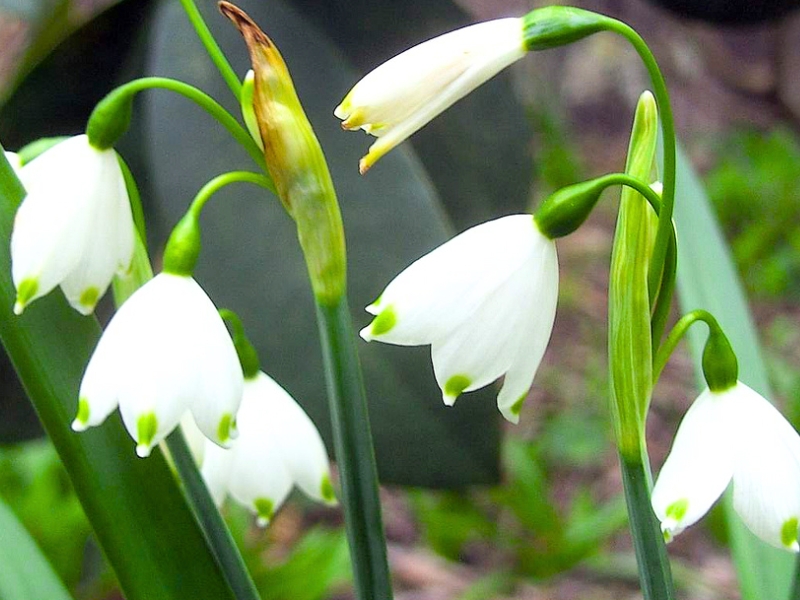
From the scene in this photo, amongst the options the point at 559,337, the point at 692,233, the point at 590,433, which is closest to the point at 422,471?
the point at 692,233

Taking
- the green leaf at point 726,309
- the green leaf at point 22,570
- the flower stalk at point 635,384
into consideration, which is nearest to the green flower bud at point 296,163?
the flower stalk at point 635,384

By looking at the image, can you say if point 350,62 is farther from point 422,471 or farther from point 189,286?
point 189,286

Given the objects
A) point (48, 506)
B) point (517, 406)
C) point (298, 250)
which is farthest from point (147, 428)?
point (48, 506)

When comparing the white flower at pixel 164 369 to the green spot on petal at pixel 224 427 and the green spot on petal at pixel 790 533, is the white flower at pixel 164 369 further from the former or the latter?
the green spot on petal at pixel 790 533

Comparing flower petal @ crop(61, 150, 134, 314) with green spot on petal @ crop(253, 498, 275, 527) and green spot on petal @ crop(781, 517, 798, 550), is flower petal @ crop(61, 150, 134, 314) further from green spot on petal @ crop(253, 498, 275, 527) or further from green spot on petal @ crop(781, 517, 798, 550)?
green spot on petal @ crop(781, 517, 798, 550)

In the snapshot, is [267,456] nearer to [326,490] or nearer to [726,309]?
[326,490]
